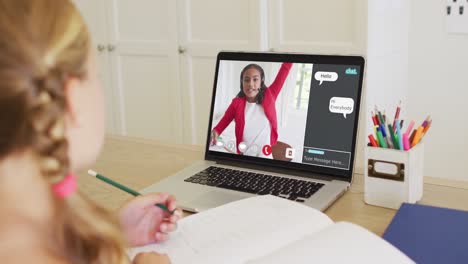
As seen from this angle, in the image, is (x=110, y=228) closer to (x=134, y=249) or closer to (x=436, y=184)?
(x=134, y=249)

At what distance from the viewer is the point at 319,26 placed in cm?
258

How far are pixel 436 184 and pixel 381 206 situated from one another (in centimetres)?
16

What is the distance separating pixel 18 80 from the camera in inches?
19.4

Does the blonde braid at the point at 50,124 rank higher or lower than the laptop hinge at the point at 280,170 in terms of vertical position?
higher

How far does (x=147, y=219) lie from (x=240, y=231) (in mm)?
148

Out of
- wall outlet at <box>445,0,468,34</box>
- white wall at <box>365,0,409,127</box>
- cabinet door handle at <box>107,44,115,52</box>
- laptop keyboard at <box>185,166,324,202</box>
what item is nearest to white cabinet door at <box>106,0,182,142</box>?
cabinet door handle at <box>107,44,115,52</box>

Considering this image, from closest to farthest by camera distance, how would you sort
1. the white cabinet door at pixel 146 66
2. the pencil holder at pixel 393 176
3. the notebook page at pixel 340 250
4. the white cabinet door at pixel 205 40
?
the notebook page at pixel 340 250
the pencil holder at pixel 393 176
the white cabinet door at pixel 205 40
the white cabinet door at pixel 146 66

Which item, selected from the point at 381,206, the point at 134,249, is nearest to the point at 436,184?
the point at 381,206

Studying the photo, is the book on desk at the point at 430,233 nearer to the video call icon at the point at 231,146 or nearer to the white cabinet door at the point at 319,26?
the video call icon at the point at 231,146

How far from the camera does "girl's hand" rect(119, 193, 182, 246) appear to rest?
3.17 ft

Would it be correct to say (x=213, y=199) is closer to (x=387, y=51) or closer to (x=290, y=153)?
(x=290, y=153)

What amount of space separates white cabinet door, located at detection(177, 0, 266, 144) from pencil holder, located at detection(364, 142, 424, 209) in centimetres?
165

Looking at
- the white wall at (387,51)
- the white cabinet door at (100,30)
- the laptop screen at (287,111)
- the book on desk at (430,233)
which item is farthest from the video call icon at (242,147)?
the white cabinet door at (100,30)

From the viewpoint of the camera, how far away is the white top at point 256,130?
1.31 meters
